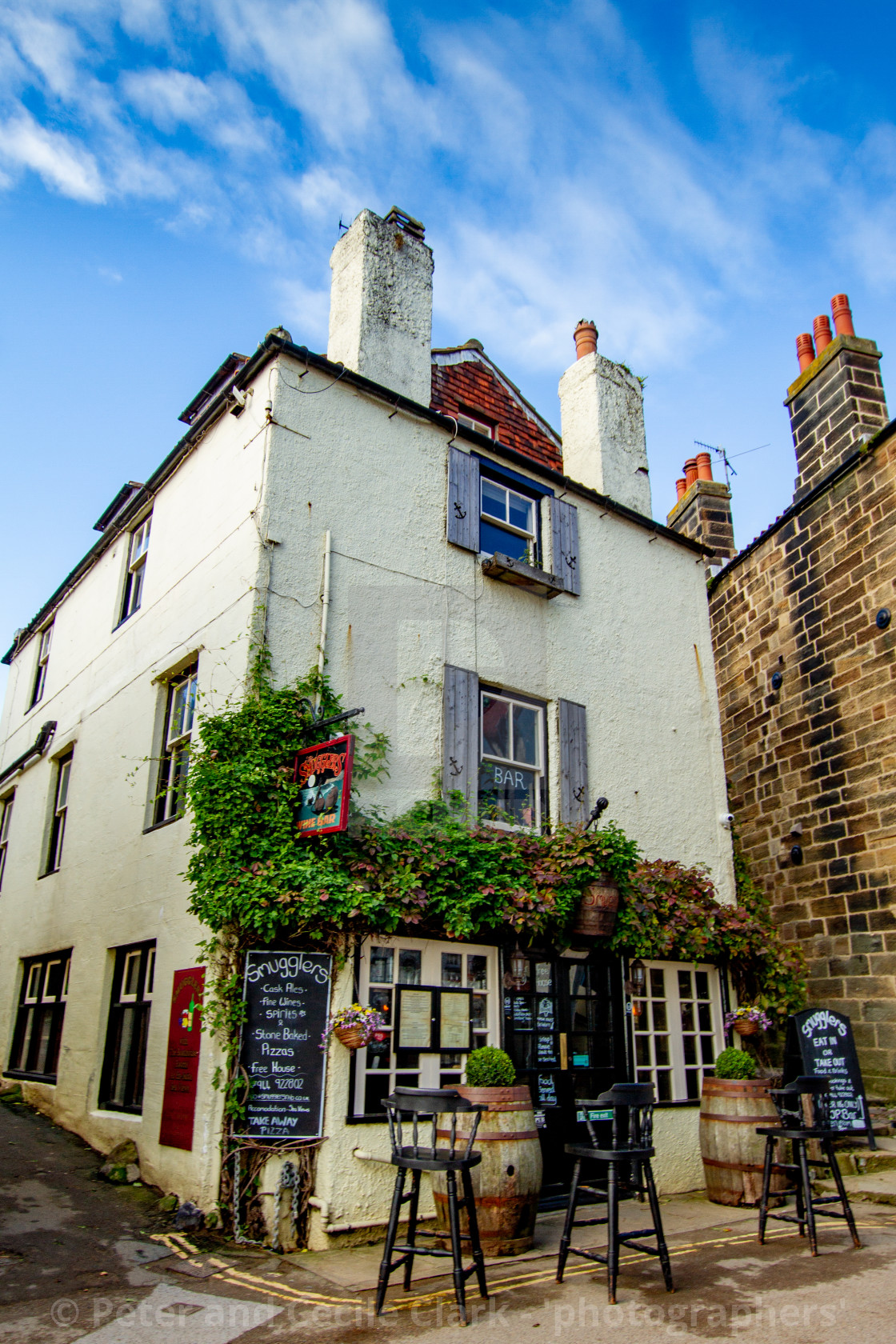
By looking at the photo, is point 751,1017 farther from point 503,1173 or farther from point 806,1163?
point 503,1173

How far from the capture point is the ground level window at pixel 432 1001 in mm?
7102

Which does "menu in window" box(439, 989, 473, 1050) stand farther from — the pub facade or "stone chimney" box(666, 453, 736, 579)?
"stone chimney" box(666, 453, 736, 579)

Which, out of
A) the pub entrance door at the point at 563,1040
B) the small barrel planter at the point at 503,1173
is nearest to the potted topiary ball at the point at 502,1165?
the small barrel planter at the point at 503,1173

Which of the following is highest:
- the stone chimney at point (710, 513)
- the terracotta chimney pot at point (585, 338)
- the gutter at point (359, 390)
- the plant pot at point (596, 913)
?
the terracotta chimney pot at point (585, 338)

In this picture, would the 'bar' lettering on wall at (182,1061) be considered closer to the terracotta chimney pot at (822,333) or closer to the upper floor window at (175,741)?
the upper floor window at (175,741)

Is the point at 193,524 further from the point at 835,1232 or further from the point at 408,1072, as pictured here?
the point at 835,1232

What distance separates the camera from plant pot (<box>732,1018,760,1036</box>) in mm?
9141

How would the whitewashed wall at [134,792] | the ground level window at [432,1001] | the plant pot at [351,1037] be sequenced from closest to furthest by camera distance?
the plant pot at [351,1037] → the ground level window at [432,1001] → the whitewashed wall at [134,792]

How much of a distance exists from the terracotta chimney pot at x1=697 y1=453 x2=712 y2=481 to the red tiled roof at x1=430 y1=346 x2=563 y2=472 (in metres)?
2.66

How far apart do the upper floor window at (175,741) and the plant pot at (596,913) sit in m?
3.91

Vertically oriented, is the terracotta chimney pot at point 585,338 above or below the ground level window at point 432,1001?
above

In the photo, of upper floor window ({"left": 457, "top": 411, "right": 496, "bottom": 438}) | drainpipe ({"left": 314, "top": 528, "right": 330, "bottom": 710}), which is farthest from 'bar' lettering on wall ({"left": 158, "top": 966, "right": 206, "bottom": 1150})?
upper floor window ({"left": 457, "top": 411, "right": 496, "bottom": 438})

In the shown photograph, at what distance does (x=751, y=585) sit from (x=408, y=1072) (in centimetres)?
881

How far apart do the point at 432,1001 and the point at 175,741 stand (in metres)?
3.73
